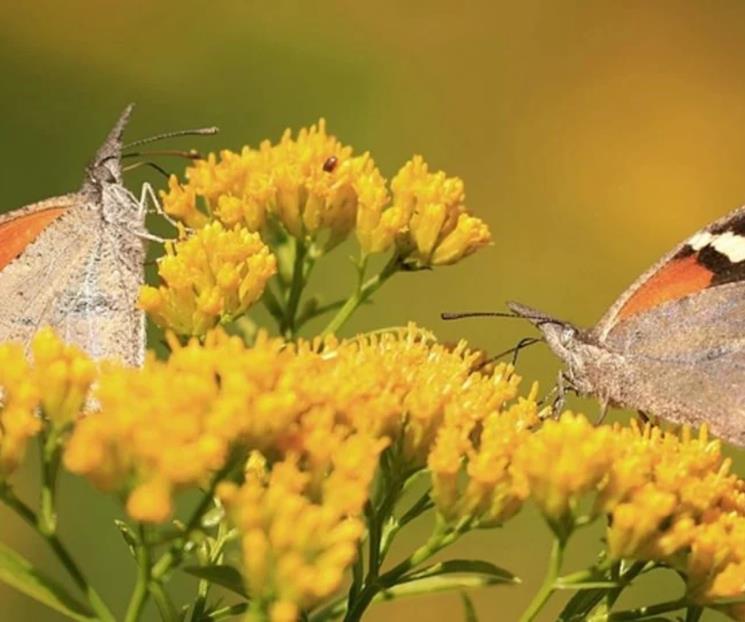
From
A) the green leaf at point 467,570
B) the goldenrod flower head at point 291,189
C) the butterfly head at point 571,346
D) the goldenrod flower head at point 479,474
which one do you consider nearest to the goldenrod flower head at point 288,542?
the green leaf at point 467,570

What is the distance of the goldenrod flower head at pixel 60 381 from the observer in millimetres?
4203

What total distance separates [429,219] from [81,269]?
4.64 feet

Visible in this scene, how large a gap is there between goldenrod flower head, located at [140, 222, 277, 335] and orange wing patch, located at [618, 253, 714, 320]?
150cm

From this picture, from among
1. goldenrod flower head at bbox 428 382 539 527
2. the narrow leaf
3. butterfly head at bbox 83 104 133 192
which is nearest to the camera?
the narrow leaf

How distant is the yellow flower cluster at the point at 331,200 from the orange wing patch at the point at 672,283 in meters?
0.70

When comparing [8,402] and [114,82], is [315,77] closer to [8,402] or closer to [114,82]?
[114,82]

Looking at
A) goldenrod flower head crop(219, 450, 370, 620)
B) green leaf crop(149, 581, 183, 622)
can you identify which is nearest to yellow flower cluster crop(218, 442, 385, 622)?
goldenrod flower head crop(219, 450, 370, 620)

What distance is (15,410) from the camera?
4.16 meters

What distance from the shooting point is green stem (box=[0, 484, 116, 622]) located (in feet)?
13.1

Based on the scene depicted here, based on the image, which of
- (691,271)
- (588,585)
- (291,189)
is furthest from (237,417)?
(691,271)

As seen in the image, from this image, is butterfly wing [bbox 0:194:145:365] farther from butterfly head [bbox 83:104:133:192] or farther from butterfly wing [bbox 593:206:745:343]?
butterfly wing [bbox 593:206:745:343]

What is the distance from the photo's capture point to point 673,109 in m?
13.2

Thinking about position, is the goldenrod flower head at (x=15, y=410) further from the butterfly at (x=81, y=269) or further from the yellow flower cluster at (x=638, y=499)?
the yellow flower cluster at (x=638, y=499)

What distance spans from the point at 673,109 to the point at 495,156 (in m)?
1.87
